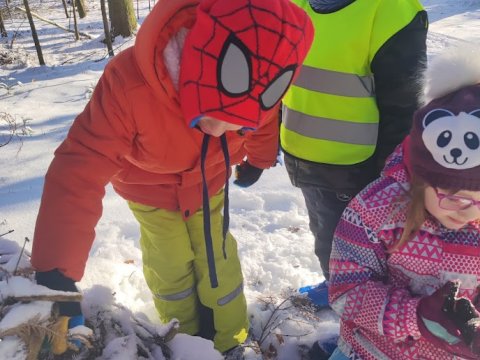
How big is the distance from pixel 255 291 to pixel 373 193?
3.97 ft

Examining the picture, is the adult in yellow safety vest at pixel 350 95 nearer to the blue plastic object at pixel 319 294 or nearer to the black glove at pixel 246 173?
the black glove at pixel 246 173

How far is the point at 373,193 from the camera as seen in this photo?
4.77 ft

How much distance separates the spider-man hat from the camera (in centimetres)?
129

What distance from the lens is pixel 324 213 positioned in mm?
2166

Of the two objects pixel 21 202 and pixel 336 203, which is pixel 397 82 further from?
pixel 21 202

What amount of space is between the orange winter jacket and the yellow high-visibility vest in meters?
0.45

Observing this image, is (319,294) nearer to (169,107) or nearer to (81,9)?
(169,107)

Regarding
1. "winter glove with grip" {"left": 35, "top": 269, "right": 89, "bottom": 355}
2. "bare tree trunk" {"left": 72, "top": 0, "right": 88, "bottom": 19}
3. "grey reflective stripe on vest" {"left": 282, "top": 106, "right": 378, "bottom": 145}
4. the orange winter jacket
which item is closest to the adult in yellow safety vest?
"grey reflective stripe on vest" {"left": 282, "top": 106, "right": 378, "bottom": 145}

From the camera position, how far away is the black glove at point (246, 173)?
2.23 metres

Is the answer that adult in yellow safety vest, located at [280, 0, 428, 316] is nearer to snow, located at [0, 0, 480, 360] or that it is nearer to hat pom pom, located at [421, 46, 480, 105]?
snow, located at [0, 0, 480, 360]

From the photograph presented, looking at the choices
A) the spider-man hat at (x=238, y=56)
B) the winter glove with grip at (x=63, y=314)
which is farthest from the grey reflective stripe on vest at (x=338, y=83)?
the winter glove with grip at (x=63, y=314)

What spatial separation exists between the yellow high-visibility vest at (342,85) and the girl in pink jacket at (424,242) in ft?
1.25

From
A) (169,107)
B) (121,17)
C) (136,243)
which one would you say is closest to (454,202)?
(169,107)

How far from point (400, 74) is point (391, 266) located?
70 centimetres
